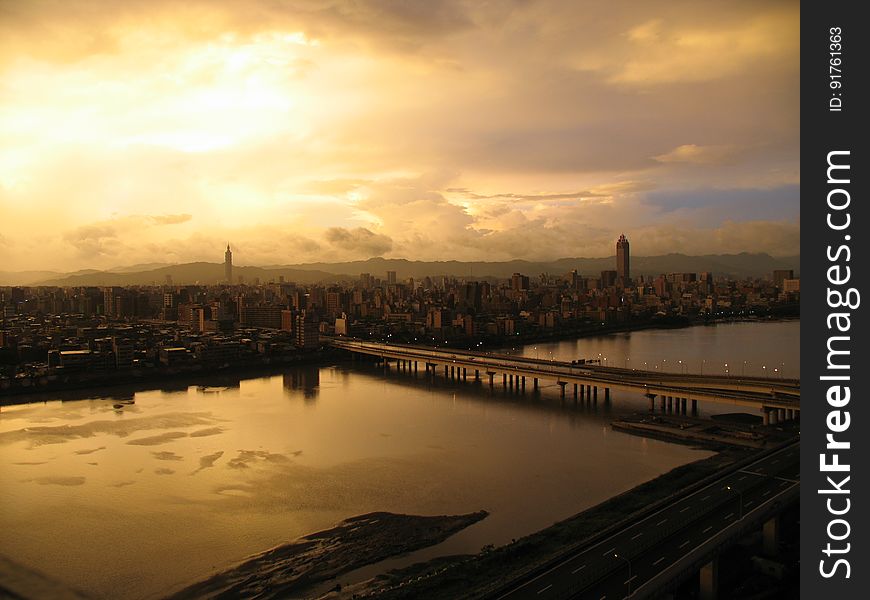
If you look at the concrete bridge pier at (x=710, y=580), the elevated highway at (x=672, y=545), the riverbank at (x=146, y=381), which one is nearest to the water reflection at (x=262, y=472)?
the riverbank at (x=146, y=381)

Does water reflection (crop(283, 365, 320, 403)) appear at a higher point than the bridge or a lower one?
lower

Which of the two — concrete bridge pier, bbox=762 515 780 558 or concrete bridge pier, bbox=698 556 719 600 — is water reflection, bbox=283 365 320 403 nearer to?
→ concrete bridge pier, bbox=762 515 780 558

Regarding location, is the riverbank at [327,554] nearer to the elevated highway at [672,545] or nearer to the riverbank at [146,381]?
the elevated highway at [672,545]

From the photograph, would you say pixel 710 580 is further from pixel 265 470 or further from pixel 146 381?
pixel 146 381

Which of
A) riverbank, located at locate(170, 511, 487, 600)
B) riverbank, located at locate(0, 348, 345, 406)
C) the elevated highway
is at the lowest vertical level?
riverbank, located at locate(170, 511, 487, 600)

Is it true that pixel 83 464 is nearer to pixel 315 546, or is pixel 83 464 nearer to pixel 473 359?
pixel 315 546

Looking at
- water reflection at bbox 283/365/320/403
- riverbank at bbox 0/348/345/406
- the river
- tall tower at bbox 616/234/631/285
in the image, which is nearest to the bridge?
the river

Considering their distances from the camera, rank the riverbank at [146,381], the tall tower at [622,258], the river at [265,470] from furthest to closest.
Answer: the tall tower at [622,258] < the riverbank at [146,381] < the river at [265,470]
